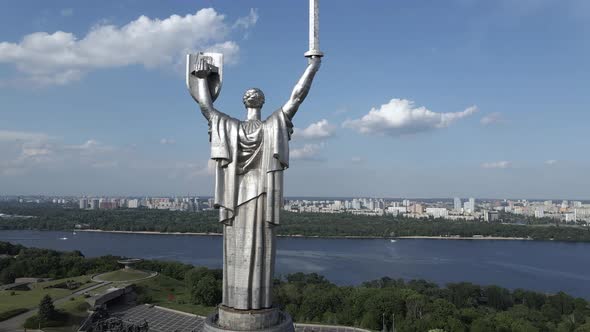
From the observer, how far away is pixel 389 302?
1902cm

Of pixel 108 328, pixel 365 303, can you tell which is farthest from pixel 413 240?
pixel 108 328

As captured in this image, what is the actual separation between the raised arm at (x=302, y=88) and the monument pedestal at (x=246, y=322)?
2.78 m

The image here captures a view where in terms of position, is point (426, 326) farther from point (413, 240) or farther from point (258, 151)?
point (413, 240)

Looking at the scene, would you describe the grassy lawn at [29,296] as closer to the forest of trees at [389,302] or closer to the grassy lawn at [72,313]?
the grassy lawn at [72,313]

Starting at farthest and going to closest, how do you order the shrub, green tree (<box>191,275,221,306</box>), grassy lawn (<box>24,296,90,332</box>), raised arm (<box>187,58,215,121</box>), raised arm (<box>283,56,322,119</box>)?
green tree (<box>191,275,221,306</box>) < grassy lawn (<box>24,296,90,332</box>) < the shrub < raised arm (<box>187,58,215,121</box>) < raised arm (<box>283,56,322,119</box>)

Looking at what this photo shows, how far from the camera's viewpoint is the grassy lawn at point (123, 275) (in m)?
23.6

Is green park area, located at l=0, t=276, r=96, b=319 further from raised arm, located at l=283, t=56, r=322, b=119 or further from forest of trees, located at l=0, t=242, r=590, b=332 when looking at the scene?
raised arm, located at l=283, t=56, r=322, b=119

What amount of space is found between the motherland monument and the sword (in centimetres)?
28

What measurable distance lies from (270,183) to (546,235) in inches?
2923

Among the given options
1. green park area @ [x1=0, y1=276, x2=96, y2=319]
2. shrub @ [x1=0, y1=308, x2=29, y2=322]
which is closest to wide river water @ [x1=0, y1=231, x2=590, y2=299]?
green park area @ [x1=0, y1=276, x2=96, y2=319]

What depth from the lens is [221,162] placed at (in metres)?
6.32

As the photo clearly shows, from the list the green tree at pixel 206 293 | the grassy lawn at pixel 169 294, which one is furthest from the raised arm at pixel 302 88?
the green tree at pixel 206 293

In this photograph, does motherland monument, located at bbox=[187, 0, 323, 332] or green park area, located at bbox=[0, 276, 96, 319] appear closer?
motherland monument, located at bbox=[187, 0, 323, 332]

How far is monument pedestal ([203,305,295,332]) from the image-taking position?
6.07 meters
